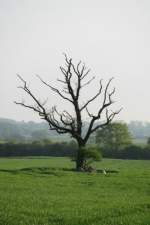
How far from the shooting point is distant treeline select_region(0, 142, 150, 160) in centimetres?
8481

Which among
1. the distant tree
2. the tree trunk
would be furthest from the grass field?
the distant tree

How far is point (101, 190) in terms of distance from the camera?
24.9 m

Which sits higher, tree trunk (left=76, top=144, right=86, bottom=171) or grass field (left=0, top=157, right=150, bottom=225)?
tree trunk (left=76, top=144, right=86, bottom=171)

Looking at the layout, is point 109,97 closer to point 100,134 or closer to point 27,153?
point 27,153

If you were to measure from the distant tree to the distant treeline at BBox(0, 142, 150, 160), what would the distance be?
44.9 feet

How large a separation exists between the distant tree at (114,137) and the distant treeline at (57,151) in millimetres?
13682

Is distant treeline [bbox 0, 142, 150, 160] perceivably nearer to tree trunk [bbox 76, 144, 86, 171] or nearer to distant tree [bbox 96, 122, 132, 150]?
distant tree [bbox 96, 122, 132, 150]

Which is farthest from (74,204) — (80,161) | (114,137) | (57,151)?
(114,137)

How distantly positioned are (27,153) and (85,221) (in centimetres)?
7888

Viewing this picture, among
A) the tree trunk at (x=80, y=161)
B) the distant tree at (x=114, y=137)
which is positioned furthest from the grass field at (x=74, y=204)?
the distant tree at (x=114, y=137)

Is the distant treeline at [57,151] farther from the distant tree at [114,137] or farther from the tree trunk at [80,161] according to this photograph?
the tree trunk at [80,161]

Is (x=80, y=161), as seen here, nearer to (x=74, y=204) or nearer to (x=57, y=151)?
(x=74, y=204)

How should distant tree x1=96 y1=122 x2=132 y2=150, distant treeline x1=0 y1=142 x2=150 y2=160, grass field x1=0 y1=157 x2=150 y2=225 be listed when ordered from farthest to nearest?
distant tree x1=96 y1=122 x2=132 y2=150
distant treeline x1=0 y1=142 x2=150 y2=160
grass field x1=0 y1=157 x2=150 y2=225

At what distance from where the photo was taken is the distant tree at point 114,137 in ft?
342
